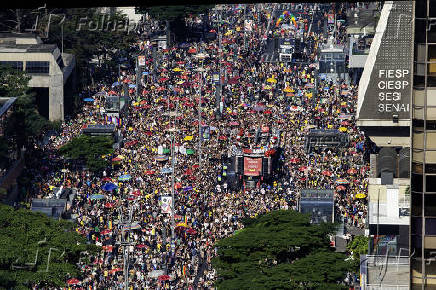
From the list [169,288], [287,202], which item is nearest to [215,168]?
[287,202]

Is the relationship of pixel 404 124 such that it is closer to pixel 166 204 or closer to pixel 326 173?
pixel 326 173

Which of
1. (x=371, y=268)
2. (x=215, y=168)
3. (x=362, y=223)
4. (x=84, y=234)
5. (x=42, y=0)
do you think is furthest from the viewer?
(x=215, y=168)

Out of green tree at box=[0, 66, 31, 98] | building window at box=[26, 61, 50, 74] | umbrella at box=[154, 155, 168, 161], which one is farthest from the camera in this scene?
building window at box=[26, 61, 50, 74]

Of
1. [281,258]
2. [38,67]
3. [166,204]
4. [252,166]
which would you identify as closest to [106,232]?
[166,204]

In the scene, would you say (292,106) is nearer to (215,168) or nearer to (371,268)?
(215,168)

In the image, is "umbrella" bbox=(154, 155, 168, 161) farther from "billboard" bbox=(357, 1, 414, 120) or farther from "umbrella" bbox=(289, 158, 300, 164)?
"billboard" bbox=(357, 1, 414, 120)

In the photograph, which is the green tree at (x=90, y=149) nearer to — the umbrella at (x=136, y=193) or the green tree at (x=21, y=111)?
the green tree at (x=21, y=111)

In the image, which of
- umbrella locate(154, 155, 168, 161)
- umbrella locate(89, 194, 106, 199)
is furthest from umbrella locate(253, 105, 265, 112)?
umbrella locate(89, 194, 106, 199)
